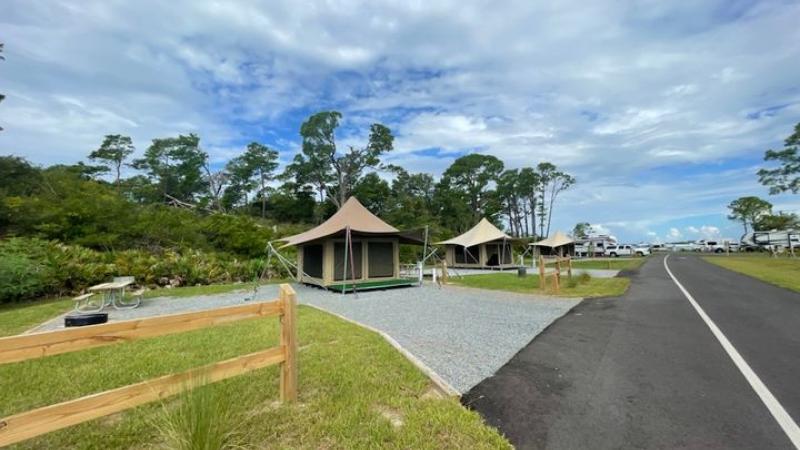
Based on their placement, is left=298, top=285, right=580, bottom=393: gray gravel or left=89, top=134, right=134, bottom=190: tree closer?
Answer: left=298, top=285, right=580, bottom=393: gray gravel

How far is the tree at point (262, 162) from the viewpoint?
122ft

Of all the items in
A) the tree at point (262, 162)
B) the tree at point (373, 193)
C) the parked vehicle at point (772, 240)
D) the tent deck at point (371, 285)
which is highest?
the tree at point (262, 162)

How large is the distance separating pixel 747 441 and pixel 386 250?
1208 cm

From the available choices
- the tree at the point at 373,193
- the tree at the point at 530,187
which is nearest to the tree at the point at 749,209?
the tree at the point at 530,187

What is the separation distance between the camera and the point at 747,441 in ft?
8.11

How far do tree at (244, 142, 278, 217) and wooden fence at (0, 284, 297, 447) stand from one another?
117 ft

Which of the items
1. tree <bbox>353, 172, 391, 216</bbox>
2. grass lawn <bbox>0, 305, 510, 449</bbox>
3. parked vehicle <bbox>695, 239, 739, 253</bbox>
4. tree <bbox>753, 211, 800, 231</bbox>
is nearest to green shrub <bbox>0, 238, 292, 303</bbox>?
grass lawn <bbox>0, 305, 510, 449</bbox>

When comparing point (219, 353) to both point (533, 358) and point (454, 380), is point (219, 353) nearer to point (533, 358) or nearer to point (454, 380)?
point (454, 380)

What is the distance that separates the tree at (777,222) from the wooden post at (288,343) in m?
66.8

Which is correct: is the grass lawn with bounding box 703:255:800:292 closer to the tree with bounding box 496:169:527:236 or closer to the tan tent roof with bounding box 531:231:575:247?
the tan tent roof with bounding box 531:231:575:247

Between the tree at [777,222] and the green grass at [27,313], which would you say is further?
the tree at [777,222]

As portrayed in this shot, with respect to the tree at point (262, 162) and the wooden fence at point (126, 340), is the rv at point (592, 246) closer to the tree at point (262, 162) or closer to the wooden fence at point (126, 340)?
the tree at point (262, 162)

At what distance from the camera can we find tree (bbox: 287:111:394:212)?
112ft

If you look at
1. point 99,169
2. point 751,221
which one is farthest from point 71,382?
point 751,221
